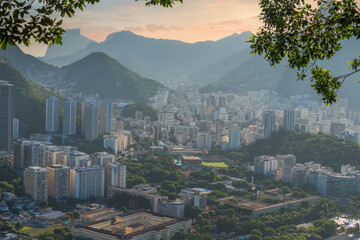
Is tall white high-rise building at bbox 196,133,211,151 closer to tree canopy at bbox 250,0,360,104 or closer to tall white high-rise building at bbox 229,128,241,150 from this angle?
tall white high-rise building at bbox 229,128,241,150

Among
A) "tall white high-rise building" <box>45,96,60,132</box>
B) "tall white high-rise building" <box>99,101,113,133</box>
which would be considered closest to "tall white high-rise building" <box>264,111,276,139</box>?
"tall white high-rise building" <box>99,101,113,133</box>

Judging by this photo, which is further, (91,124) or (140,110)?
(140,110)

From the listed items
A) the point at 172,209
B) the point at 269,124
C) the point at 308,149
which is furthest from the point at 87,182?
the point at 269,124

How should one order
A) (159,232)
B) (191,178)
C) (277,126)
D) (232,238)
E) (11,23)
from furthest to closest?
(277,126) → (191,178) → (232,238) → (159,232) → (11,23)

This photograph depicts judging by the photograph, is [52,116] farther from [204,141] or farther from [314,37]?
[314,37]

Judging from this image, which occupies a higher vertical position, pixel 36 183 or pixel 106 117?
pixel 106 117

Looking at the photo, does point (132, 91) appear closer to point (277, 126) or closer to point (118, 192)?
point (277, 126)

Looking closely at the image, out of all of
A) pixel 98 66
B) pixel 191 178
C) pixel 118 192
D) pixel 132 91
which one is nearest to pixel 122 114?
pixel 132 91
